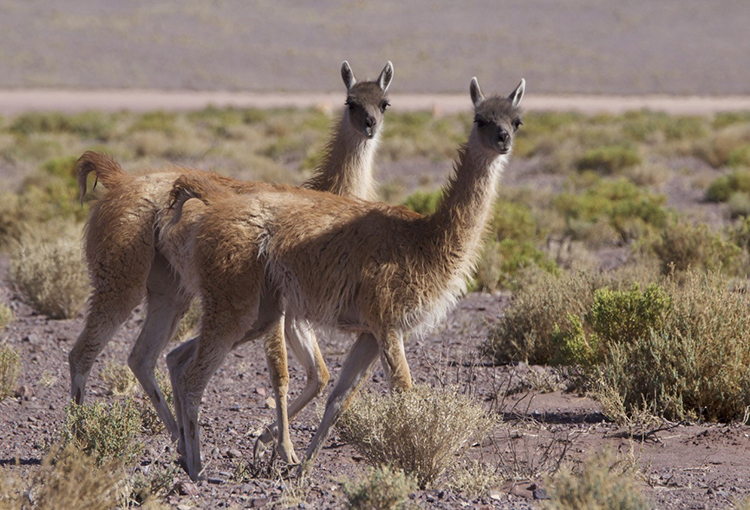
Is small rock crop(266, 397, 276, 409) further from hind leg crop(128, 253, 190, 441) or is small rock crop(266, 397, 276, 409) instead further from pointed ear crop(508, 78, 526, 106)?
pointed ear crop(508, 78, 526, 106)

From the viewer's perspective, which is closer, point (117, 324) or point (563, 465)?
point (563, 465)

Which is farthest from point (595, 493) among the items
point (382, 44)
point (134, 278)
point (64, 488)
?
point (382, 44)

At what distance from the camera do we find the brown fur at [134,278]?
5336 millimetres

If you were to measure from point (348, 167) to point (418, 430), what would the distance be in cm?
244

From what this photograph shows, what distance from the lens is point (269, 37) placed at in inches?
3004

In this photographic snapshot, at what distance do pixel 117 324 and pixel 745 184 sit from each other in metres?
12.7

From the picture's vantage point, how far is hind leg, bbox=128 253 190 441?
18.3 ft

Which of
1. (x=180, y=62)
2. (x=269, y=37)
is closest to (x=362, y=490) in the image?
(x=180, y=62)

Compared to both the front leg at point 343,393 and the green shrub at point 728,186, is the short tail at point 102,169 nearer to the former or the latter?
the front leg at point 343,393

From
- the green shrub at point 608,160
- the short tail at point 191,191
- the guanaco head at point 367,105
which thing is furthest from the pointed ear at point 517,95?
the green shrub at point 608,160

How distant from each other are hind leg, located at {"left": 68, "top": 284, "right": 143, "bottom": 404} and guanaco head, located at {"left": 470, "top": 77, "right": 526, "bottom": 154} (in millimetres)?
2128

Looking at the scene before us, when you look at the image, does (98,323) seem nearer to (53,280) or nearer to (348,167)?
(348,167)

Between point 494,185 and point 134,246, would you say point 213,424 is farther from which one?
point 494,185

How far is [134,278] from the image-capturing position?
17.5 feet
